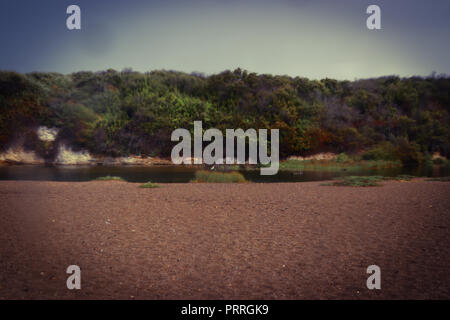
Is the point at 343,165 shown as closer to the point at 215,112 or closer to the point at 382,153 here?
the point at 382,153

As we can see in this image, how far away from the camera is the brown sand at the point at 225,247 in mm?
3895

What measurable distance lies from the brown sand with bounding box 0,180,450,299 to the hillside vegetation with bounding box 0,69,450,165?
24.9 meters

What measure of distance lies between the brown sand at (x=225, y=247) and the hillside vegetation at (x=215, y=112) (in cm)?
2489

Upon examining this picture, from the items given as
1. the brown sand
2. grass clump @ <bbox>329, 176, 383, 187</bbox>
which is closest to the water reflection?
grass clump @ <bbox>329, 176, 383, 187</bbox>

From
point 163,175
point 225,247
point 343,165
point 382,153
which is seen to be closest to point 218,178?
point 163,175

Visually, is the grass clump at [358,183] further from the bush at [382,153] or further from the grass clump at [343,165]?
the bush at [382,153]

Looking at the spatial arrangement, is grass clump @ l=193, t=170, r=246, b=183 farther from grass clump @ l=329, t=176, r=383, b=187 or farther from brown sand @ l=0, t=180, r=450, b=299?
brown sand @ l=0, t=180, r=450, b=299

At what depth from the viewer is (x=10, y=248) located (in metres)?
5.33

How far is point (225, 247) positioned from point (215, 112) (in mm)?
31804

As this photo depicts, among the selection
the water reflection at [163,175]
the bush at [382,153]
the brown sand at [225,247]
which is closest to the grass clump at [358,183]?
the brown sand at [225,247]

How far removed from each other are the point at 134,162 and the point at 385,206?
91.8 feet

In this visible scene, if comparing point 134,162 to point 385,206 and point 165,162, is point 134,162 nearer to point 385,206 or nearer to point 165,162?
point 165,162

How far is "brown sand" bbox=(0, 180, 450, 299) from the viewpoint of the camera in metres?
3.89

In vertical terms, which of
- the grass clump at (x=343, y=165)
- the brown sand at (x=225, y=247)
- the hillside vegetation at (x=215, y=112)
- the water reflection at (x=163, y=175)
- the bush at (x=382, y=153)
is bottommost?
the brown sand at (x=225, y=247)
